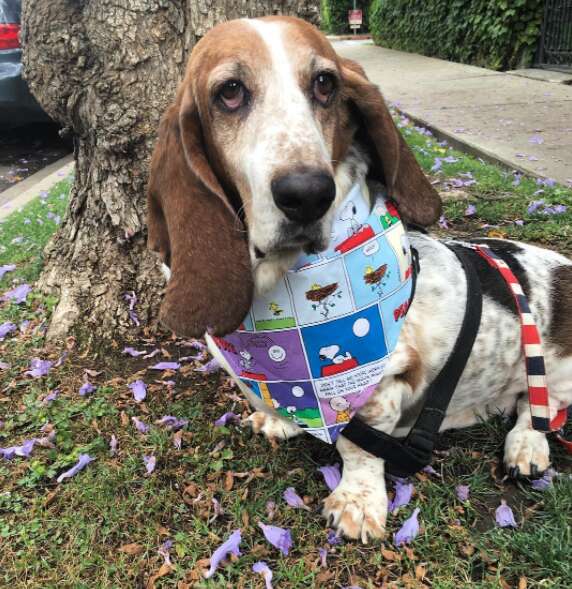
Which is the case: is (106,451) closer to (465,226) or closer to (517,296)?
(517,296)

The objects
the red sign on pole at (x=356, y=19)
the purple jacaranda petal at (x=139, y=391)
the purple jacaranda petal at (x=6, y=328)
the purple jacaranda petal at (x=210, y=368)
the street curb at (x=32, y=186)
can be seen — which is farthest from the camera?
the red sign on pole at (x=356, y=19)

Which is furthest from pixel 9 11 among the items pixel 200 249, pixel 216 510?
pixel 216 510

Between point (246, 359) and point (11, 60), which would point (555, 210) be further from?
point (11, 60)

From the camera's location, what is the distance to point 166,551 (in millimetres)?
2252

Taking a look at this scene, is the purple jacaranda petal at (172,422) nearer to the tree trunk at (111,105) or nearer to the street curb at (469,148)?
the tree trunk at (111,105)

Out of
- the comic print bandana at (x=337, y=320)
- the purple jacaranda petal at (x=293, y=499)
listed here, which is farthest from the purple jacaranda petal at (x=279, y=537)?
the comic print bandana at (x=337, y=320)

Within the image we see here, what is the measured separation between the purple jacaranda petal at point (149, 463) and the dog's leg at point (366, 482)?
84 centimetres

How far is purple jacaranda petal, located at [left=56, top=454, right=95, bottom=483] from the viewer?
2.64 meters

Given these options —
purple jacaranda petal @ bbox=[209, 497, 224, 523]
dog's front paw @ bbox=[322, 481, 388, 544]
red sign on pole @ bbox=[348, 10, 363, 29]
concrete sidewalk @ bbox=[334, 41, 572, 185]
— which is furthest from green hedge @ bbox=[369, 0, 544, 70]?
red sign on pole @ bbox=[348, 10, 363, 29]

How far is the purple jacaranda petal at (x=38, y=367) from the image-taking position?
3287 millimetres

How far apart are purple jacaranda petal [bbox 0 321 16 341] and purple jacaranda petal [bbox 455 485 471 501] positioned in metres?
2.93

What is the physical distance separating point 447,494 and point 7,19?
8769mm

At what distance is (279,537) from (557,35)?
1282cm

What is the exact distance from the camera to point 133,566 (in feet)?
7.26
